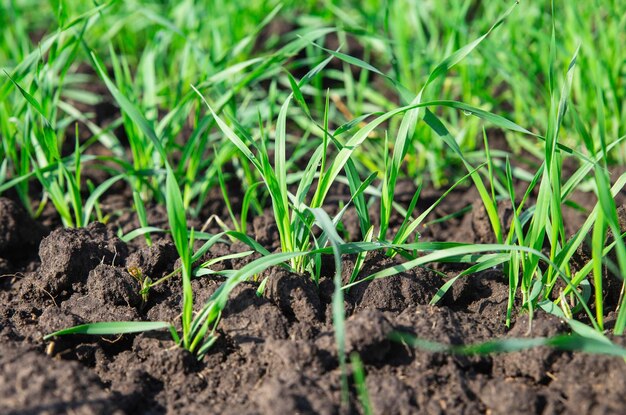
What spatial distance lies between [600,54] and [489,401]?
1.69 metres

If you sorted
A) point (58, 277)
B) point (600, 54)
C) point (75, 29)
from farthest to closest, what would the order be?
1. point (600, 54)
2. point (75, 29)
3. point (58, 277)

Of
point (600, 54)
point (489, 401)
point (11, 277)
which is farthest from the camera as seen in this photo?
point (600, 54)

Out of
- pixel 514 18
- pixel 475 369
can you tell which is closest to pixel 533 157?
pixel 514 18

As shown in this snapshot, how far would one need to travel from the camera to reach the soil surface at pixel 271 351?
4.67ft

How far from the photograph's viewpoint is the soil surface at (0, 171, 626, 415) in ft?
4.67

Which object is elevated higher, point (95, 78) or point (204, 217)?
point (95, 78)

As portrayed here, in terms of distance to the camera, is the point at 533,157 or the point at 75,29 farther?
the point at 533,157

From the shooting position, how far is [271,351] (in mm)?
1552

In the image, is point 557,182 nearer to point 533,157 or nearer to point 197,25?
point 533,157

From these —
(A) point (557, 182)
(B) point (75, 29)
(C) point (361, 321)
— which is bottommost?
(C) point (361, 321)

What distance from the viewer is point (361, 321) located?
152cm

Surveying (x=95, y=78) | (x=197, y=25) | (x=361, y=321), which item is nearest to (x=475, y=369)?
(x=361, y=321)

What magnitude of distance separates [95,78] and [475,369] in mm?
2397

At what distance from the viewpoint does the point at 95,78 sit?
3277 mm
